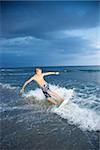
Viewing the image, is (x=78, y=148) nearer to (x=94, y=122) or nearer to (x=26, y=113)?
(x=94, y=122)

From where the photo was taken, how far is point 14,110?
5770 mm

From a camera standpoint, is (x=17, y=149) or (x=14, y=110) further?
(x=14, y=110)

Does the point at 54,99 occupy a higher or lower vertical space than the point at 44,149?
higher

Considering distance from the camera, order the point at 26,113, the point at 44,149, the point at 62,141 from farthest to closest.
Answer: the point at 26,113
the point at 62,141
the point at 44,149

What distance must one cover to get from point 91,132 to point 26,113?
2065mm

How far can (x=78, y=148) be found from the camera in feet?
11.4

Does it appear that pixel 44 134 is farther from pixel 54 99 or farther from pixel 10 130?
pixel 54 99

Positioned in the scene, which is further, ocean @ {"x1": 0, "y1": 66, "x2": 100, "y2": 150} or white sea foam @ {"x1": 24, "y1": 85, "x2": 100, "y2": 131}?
white sea foam @ {"x1": 24, "y1": 85, "x2": 100, "y2": 131}

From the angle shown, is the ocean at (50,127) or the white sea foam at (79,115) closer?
the ocean at (50,127)

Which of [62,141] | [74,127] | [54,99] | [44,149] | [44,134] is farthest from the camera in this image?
[54,99]

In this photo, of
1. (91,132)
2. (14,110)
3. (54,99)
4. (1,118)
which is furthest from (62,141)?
(54,99)

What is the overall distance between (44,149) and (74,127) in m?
1.14

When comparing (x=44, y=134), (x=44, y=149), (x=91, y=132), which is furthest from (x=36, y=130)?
(x=91, y=132)

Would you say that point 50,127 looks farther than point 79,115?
No
